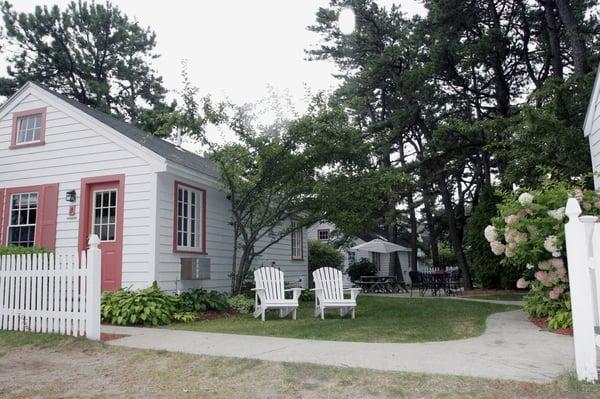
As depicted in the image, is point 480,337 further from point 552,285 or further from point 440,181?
point 440,181

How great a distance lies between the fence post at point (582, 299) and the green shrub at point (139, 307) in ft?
19.7

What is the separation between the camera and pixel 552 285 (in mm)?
6566

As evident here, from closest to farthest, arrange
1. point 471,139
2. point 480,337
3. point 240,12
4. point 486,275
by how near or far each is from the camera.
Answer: point 480,337
point 240,12
point 486,275
point 471,139

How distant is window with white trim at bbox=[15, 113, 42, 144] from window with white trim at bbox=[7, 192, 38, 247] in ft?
4.03

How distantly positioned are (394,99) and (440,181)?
718 centimetres

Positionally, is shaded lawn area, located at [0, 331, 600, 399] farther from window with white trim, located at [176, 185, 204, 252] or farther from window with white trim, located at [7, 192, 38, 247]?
window with white trim, located at [7, 192, 38, 247]

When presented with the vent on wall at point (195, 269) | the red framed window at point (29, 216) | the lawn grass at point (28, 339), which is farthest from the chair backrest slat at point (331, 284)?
the red framed window at point (29, 216)

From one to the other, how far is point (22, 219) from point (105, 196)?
2.09 m

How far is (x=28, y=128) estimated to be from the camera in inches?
421

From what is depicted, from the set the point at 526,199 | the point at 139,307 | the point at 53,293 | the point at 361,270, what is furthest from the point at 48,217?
the point at 361,270

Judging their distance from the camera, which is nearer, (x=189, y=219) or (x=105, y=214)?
(x=105, y=214)

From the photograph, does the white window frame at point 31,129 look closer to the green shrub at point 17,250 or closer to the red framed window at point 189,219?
the green shrub at point 17,250

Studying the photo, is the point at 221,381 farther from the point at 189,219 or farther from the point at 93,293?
the point at 189,219

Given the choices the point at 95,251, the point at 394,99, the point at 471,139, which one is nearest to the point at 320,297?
the point at 95,251
